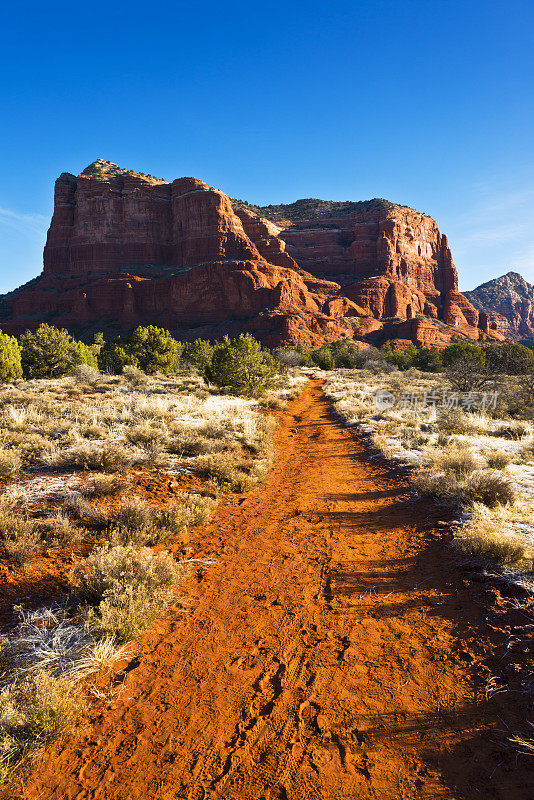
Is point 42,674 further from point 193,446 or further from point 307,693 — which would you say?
point 193,446

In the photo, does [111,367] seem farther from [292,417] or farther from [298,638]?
[298,638]

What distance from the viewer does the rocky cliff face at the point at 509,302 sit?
155m

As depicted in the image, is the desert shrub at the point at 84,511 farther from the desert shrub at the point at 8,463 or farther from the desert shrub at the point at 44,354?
the desert shrub at the point at 44,354

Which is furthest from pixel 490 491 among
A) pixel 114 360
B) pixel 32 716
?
pixel 114 360

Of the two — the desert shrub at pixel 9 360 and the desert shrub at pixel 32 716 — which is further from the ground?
the desert shrub at pixel 9 360

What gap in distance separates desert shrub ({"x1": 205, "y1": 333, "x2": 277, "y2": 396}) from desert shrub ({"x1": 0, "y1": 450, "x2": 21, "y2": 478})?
12.2 m

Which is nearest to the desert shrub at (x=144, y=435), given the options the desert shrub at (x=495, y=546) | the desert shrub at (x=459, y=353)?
the desert shrub at (x=495, y=546)

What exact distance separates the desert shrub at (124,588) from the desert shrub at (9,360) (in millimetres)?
20133

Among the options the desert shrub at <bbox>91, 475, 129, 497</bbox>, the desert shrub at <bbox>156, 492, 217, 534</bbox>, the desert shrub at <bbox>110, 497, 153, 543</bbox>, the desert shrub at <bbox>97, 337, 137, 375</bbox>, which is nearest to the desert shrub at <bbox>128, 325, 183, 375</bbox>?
the desert shrub at <bbox>97, 337, 137, 375</bbox>

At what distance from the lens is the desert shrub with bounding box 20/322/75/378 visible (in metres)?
21.1

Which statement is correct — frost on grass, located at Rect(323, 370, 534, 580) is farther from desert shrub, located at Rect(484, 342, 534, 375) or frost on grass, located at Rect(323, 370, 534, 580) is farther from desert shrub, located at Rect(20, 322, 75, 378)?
desert shrub, located at Rect(20, 322, 75, 378)

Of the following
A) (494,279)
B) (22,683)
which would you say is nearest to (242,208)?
(22,683)

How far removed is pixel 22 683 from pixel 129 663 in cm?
78

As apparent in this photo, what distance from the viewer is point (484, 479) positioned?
224 inches
